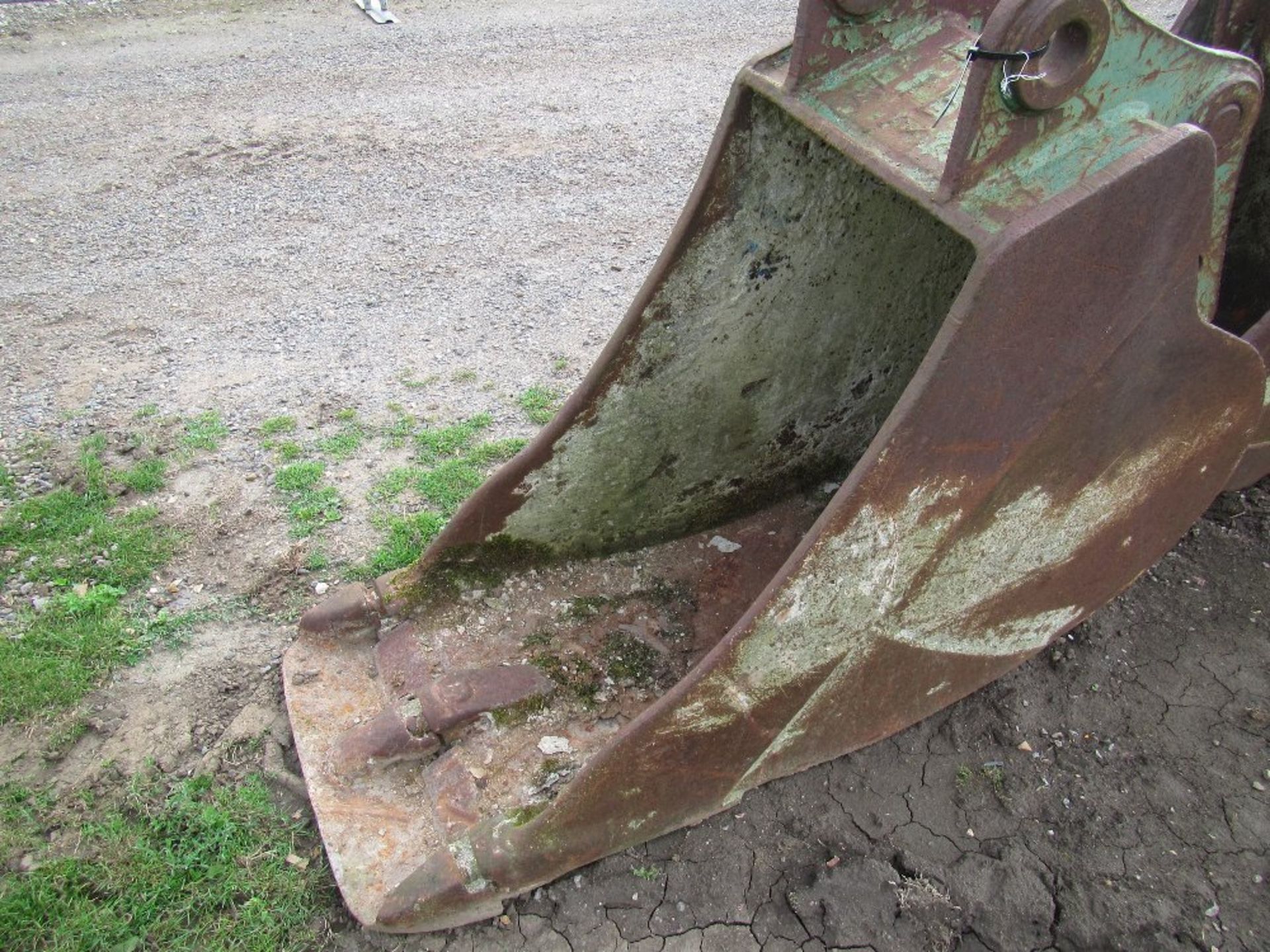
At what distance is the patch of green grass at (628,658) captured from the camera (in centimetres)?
261

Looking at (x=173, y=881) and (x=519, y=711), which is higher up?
(x=519, y=711)

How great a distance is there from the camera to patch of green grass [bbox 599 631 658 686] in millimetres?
2605

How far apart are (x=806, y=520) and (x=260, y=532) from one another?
1.74 m

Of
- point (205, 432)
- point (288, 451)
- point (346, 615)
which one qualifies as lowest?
point (205, 432)

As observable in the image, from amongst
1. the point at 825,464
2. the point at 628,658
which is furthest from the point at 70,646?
the point at 825,464

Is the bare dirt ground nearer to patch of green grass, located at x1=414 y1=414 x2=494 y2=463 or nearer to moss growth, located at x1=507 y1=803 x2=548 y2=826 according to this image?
patch of green grass, located at x1=414 y1=414 x2=494 y2=463

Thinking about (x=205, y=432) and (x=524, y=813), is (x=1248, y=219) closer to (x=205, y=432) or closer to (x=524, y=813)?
(x=524, y=813)

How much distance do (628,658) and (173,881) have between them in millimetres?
1165

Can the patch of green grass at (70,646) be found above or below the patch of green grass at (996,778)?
below

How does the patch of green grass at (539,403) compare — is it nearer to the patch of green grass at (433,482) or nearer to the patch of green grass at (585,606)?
the patch of green grass at (433,482)

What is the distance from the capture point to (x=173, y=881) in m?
2.30

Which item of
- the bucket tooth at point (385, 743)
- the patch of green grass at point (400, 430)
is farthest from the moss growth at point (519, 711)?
the patch of green grass at point (400, 430)

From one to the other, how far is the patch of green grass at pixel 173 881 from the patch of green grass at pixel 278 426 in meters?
1.58

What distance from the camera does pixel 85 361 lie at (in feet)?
13.9
